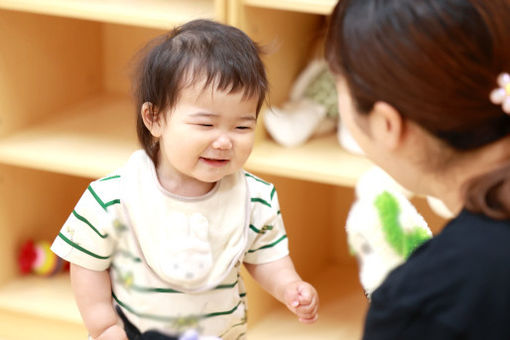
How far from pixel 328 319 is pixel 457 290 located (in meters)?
1.16

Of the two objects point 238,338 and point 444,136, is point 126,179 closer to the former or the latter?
point 238,338

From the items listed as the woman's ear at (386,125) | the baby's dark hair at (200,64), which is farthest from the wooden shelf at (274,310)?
the woman's ear at (386,125)

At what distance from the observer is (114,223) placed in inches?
43.5

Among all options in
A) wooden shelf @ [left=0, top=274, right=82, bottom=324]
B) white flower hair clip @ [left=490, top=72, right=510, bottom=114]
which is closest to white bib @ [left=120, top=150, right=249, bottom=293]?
white flower hair clip @ [left=490, top=72, right=510, bottom=114]

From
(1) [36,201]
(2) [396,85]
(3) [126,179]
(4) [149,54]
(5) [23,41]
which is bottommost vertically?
(1) [36,201]

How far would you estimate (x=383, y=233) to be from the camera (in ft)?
3.35

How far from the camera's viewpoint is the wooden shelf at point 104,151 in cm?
167

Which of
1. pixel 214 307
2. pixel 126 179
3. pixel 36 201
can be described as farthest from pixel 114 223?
pixel 36 201

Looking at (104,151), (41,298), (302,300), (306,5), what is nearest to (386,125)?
(302,300)

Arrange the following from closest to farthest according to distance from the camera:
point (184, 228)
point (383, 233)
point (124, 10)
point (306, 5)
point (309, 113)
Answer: point (383, 233), point (184, 228), point (306, 5), point (124, 10), point (309, 113)

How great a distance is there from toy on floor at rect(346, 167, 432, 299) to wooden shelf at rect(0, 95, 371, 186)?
593 millimetres

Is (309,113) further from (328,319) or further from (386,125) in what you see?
(386,125)

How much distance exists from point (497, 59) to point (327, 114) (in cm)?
111

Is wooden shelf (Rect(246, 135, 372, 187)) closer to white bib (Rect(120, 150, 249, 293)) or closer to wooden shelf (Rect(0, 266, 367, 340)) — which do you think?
wooden shelf (Rect(0, 266, 367, 340))
